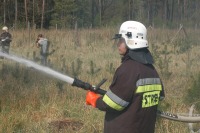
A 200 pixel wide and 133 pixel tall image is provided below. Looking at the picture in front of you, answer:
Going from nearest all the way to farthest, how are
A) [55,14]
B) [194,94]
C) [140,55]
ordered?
[140,55]
[194,94]
[55,14]

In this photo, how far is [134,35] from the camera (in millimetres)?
3332

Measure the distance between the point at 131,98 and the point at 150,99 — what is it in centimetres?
20

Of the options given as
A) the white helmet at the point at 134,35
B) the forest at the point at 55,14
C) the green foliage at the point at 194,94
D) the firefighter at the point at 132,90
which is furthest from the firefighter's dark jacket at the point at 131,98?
the forest at the point at 55,14

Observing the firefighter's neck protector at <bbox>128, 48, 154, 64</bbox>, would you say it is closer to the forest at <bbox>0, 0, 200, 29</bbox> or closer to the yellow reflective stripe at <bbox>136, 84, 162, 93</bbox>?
the yellow reflective stripe at <bbox>136, 84, 162, 93</bbox>

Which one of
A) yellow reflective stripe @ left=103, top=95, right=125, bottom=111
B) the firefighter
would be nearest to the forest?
the firefighter

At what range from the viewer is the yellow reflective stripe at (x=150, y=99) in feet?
10.8

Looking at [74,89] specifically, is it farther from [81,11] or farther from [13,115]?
[81,11]

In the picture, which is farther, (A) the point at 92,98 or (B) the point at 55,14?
(B) the point at 55,14

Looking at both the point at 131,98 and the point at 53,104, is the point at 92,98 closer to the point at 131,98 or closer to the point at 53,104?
the point at 131,98

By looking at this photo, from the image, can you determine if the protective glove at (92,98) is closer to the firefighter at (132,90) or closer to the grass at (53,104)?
the firefighter at (132,90)

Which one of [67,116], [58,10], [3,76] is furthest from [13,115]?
A: [58,10]

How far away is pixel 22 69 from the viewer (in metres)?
9.11

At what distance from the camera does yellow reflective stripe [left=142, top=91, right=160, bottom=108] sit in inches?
129

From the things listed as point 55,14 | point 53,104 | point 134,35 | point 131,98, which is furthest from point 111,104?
point 55,14
